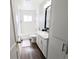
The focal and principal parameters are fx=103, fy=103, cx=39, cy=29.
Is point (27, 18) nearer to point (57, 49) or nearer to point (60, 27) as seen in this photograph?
point (57, 49)

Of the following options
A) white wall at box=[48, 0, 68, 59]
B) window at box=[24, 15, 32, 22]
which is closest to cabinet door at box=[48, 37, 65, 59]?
white wall at box=[48, 0, 68, 59]

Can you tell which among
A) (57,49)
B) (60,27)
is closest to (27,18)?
(57,49)

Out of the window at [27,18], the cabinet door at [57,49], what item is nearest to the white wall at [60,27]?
the cabinet door at [57,49]

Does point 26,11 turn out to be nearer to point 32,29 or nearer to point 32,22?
point 32,22

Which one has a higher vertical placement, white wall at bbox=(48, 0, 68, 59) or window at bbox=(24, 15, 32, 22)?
window at bbox=(24, 15, 32, 22)

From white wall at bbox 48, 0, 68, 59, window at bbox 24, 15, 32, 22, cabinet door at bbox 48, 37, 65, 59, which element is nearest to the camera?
white wall at bbox 48, 0, 68, 59

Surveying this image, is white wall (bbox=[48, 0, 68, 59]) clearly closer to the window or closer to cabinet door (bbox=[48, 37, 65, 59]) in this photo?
cabinet door (bbox=[48, 37, 65, 59])

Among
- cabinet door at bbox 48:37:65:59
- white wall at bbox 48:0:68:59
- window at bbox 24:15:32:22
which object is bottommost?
cabinet door at bbox 48:37:65:59
